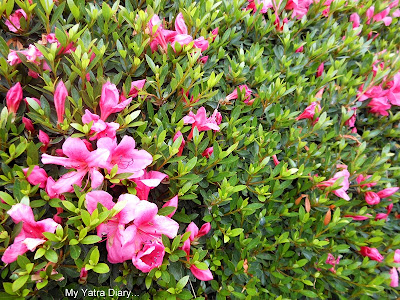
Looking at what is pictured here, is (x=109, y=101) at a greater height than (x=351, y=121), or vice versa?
(x=109, y=101)

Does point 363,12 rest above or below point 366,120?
above

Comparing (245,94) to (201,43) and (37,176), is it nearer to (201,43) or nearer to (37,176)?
(201,43)

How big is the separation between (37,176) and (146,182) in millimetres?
383

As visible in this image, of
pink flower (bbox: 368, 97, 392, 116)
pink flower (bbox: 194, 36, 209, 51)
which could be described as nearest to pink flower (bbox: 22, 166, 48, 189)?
pink flower (bbox: 194, 36, 209, 51)

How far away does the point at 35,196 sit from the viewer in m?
1.16

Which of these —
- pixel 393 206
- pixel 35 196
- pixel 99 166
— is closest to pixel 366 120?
pixel 393 206

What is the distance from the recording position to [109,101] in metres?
1.19

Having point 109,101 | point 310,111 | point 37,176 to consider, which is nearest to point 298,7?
point 310,111

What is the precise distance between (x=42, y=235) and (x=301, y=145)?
132cm

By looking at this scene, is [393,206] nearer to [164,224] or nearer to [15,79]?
[164,224]

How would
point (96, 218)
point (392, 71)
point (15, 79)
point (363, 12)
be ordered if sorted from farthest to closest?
point (363, 12) → point (392, 71) → point (15, 79) → point (96, 218)

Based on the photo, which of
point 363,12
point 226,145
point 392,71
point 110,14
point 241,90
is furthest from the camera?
point 363,12

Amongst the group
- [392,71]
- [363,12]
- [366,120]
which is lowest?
[366,120]

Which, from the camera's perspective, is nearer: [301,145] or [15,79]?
[15,79]
